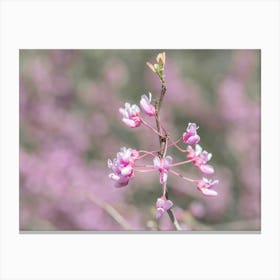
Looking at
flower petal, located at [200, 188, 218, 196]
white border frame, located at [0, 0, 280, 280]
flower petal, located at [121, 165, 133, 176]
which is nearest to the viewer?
flower petal, located at [121, 165, 133, 176]

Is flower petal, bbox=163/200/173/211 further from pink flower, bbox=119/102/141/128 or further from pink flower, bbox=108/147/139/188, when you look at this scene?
pink flower, bbox=119/102/141/128

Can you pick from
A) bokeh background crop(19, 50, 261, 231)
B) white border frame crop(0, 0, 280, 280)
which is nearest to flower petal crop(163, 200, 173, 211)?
white border frame crop(0, 0, 280, 280)

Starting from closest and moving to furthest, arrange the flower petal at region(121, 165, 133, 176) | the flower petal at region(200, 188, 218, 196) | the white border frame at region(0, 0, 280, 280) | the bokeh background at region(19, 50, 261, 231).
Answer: the flower petal at region(121, 165, 133, 176), the flower petal at region(200, 188, 218, 196), the white border frame at region(0, 0, 280, 280), the bokeh background at region(19, 50, 261, 231)
